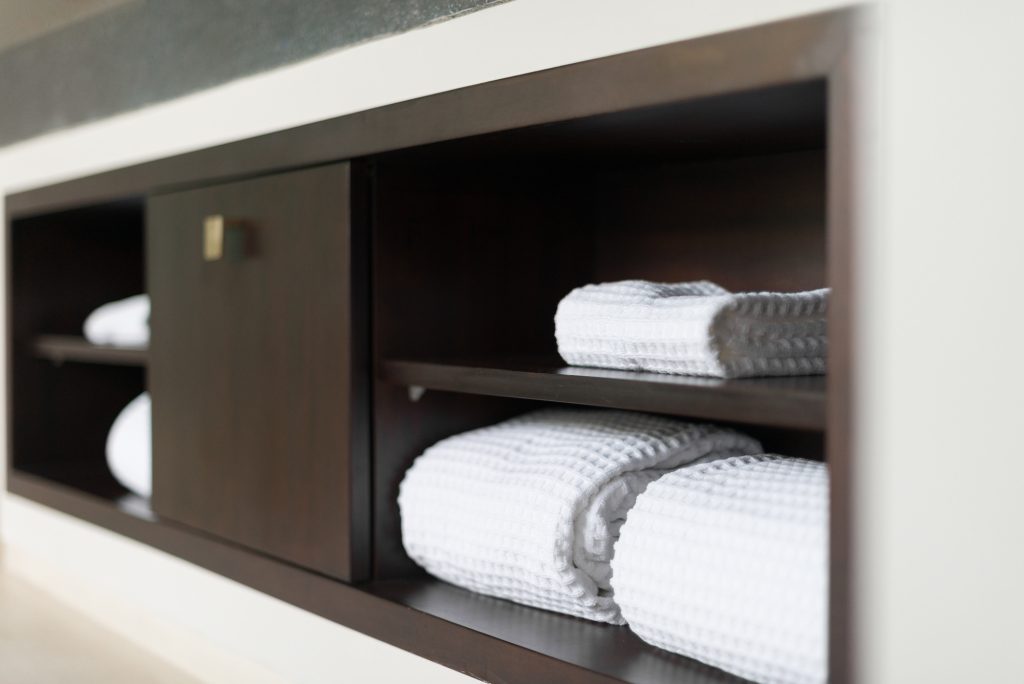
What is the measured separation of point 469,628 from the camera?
2.83 feet

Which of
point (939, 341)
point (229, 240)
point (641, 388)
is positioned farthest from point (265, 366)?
point (939, 341)

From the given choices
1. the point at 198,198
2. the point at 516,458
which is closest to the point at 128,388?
the point at 198,198

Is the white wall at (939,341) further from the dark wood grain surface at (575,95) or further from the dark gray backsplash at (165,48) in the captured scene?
the dark gray backsplash at (165,48)

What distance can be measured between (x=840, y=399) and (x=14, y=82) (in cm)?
158

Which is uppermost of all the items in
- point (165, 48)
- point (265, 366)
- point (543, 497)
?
point (165, 48)

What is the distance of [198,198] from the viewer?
118 centimetres

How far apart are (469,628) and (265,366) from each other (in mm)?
378

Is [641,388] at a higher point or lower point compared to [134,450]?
higher

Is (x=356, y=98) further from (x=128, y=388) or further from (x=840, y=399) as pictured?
(x=128, y=388)

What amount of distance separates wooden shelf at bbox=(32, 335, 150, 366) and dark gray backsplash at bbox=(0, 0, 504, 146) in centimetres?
33

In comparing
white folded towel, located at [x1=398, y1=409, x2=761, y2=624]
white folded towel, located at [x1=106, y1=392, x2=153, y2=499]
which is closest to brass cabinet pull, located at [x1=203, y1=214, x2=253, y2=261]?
white folded towel, located at [x1=398, y1=409, x2=761, y2=624]

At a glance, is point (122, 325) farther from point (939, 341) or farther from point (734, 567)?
point (939, 341)

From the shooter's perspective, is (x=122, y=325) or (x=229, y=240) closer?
(x=229, y=240)

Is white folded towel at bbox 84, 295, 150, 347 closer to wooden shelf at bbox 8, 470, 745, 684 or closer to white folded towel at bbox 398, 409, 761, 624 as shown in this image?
wooden shelf at bbox 8, 470, 745, 684
